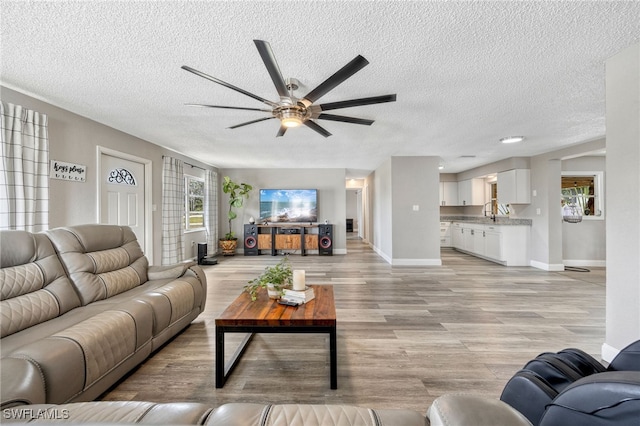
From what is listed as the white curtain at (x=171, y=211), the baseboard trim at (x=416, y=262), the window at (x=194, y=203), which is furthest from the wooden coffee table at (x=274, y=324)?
the window at (x=194, y=203)

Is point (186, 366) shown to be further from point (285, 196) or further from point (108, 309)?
point (285, 196)

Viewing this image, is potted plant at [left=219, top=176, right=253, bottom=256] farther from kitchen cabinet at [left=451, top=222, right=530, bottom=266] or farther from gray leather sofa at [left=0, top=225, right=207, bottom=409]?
kitchen cabinet at [left=451, top=222, right=530, bottom=266]

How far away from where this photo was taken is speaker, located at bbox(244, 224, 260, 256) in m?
6.56

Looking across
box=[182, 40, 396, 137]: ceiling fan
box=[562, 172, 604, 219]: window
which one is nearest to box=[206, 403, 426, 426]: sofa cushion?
box=[182, 40, 396, 137]: ceiling fan

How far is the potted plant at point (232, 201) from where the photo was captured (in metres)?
6.40

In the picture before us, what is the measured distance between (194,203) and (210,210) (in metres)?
0.50

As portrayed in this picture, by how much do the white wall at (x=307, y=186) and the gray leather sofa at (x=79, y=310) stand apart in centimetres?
440

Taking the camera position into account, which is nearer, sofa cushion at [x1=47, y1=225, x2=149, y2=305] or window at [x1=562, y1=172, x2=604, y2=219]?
sofa cushion at [x1=47, y1=225, x2=149, y2=305]

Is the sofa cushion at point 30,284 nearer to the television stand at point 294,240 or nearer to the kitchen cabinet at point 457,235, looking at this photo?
the television stand at point 294,240

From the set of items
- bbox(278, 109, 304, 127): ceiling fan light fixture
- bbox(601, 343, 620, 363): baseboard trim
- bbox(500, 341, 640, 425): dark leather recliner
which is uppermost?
bbox(278, 109, 304, 127): ceiling fan light fixture

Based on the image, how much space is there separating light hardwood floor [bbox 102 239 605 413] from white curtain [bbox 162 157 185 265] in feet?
4.40

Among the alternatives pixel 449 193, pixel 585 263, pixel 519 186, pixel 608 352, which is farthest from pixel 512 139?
pixel 449 193

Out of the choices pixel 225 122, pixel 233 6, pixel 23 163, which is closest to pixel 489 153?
pixel 225 122

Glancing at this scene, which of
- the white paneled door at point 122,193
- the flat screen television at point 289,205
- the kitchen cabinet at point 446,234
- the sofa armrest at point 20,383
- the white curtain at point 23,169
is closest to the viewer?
the sofa armrest at point 20,383
